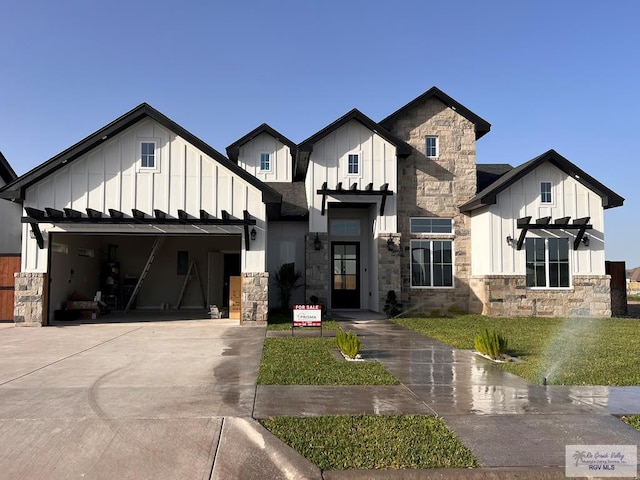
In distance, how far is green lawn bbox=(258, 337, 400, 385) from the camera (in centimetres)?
734

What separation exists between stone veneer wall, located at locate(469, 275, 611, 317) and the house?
0.17 ft

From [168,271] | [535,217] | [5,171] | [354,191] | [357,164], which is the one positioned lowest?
[168,271]

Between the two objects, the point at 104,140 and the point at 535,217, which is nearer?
the point at 104,140

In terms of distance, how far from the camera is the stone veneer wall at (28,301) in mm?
14445

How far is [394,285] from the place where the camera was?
17.9 m

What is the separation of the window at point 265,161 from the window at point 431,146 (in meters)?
7.88

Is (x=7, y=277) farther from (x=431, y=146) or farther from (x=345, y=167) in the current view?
(x=431, y=146)

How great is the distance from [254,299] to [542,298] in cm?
1096

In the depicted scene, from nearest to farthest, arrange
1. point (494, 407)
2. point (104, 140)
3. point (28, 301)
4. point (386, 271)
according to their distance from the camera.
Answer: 1. point (494, 407)
2. point (28, 301)
3. point (104, 140)
4. point (386, 271)

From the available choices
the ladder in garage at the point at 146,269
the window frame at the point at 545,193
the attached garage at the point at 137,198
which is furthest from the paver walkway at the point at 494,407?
the ladder in garage at the point at 146,269

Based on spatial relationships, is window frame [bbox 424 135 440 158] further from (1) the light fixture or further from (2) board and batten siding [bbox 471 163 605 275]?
(1) the light fixture

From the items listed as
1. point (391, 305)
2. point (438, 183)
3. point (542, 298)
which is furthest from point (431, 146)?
point (542, 298)

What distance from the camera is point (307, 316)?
12.0m

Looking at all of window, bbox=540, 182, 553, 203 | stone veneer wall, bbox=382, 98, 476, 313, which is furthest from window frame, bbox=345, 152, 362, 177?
window, bbox=540, 182, 553, 203
